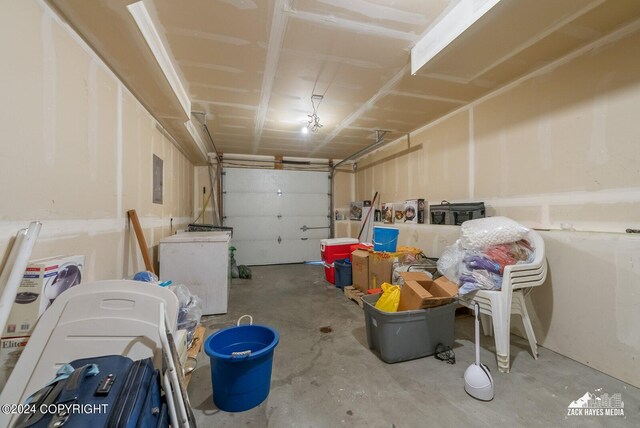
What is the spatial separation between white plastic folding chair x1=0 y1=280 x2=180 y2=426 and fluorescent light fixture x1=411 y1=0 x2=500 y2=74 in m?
2.33

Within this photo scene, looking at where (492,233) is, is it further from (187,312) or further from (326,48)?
(187,312)

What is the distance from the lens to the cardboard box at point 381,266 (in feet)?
9.81

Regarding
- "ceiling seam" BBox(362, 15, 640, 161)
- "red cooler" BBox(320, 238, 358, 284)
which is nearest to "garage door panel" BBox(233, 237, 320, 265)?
"red cooler" BBox(320, 238, 358, 284)

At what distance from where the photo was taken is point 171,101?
254 cm

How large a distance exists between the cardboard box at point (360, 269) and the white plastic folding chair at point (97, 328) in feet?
8.11

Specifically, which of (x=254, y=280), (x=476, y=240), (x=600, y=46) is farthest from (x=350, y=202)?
(x=600, y=46)

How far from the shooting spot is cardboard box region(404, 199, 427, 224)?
12.4 feet

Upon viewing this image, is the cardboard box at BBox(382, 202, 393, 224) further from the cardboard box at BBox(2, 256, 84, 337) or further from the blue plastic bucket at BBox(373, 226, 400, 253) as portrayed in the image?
the cardboard box at BBox(2, 256, 84, 337)

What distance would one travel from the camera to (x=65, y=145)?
1520 millimetres

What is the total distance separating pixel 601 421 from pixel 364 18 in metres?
2.75

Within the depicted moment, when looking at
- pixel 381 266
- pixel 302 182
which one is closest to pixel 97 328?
pixel 381 266

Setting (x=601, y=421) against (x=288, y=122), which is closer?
(x=601, y=421)

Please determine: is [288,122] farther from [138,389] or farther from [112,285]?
[138,389]

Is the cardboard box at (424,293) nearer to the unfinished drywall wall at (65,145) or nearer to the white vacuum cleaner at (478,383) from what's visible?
the white vacuum cleaner at (478,383)
